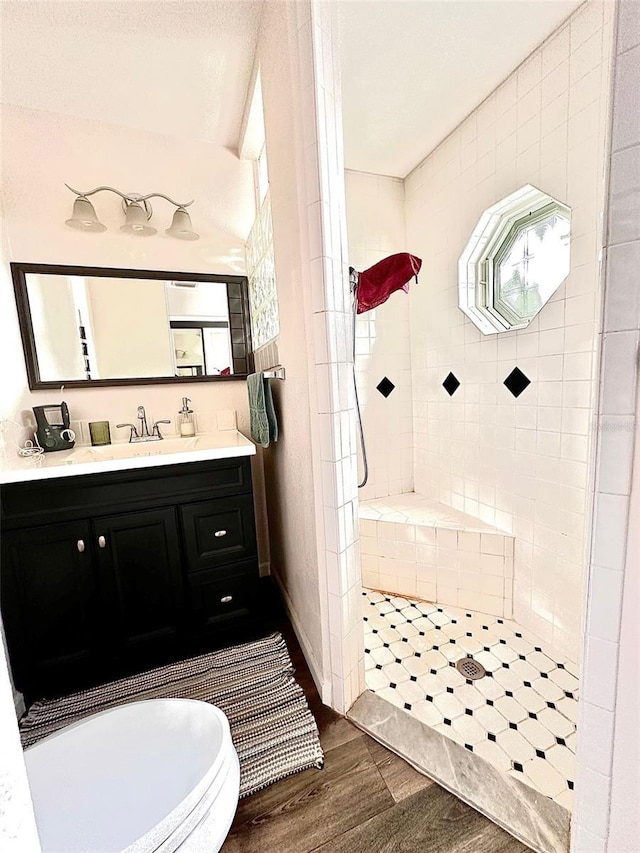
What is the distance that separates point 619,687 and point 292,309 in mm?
1333

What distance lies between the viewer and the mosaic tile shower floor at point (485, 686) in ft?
3.80

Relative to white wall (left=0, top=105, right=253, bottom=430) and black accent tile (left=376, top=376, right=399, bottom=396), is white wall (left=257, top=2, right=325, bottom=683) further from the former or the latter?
black accent tile (left=376, top=376, right=399, bottom=396)

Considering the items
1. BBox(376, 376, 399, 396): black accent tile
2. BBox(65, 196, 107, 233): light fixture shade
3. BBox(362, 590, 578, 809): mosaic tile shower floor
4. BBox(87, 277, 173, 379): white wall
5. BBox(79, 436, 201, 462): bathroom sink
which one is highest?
BBox(65, 196, 107, 233): light fixture shade

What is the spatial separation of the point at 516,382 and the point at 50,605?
228 cm

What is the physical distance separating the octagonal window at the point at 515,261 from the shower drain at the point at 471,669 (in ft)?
5.10

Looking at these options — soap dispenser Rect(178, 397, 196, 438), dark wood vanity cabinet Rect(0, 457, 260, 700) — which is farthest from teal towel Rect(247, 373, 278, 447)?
soap dispenser Rect(178, 397, 196, 438)

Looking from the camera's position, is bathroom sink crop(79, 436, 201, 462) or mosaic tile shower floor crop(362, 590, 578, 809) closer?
mosaic tile shower floor crop(362, 590, 578, 809)

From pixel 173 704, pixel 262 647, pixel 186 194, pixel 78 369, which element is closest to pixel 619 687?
pixel 173 704

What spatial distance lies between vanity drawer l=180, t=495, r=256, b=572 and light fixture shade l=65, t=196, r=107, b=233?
4.69 feet

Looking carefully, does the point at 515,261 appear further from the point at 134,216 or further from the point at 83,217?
the point at 83,217

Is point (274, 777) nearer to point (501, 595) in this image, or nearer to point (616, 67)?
point (501, 595)

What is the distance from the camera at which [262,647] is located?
1.62m

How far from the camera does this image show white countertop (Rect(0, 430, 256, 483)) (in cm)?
127

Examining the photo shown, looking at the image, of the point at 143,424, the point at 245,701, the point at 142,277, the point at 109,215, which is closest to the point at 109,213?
the point at 109,215
